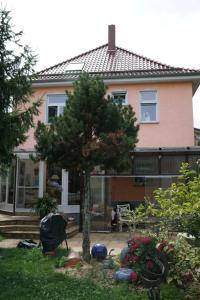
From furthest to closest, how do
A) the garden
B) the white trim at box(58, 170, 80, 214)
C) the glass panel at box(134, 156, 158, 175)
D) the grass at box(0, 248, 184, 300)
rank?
the white trim at box(58, 170, 80, 214), the glass panel at box(134, 156, 158, 175), the grass at box(0, 248, 184, 300), the garden

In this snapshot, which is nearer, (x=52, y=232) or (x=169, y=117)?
(x=52, y=232)

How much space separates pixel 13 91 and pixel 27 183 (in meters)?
8.77

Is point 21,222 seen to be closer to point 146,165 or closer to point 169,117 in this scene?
point 146,165

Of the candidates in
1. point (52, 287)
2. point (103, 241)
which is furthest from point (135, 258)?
point (103, 241)

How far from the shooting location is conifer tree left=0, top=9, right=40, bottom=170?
962cm

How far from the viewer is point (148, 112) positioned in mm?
18344

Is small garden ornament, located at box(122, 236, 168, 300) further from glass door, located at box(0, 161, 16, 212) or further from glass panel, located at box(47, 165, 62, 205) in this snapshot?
glass door, located at box(0, 161, 16, 212)

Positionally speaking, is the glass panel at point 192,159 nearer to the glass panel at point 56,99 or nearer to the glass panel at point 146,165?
the glass panel at point 146,165

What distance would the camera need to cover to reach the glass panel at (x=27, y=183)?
1769 centimetres

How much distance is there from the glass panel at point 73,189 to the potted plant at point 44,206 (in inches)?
85.5

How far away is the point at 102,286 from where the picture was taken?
7379 millimetres

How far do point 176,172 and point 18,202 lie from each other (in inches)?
284

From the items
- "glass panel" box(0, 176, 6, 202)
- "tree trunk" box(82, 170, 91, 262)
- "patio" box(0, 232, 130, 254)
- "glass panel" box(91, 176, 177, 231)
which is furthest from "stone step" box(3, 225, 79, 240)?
"glass panel" box(0, 176, 6, 202)

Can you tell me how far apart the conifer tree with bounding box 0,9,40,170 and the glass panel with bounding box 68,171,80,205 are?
24.4 feet
